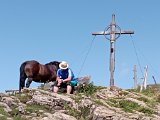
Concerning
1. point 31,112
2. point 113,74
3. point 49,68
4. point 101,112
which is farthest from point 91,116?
point 49,68

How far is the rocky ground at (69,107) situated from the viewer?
13.4m

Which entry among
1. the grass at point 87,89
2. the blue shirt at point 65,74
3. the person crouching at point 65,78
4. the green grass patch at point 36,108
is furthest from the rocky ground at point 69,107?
the blue shirt at point 65,74

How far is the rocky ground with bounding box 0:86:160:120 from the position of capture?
526 inches

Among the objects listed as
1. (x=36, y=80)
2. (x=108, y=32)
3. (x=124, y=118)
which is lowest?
(x=124, y=118)

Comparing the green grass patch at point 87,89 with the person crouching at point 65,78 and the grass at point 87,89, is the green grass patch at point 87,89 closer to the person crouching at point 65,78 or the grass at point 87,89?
the grass at point 87,89

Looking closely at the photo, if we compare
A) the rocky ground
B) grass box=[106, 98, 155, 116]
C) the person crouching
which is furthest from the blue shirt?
grass box=[106, 98, 155, 116]

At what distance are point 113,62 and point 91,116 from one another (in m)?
7.71

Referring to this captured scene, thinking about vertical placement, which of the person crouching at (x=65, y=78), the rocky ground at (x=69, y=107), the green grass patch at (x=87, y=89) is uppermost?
the person crouching at (x=65, y=78)

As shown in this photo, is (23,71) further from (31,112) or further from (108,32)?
(31,112)

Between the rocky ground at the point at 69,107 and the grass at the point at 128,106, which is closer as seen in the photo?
the rocky ground at the point at 69,107

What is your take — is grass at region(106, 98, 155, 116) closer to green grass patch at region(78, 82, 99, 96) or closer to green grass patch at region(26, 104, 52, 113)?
green grass patch at region(78, 82, 99, 96)

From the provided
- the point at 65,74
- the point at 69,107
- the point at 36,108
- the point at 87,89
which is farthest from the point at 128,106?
the point at 36,108

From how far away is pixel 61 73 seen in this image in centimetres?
1727

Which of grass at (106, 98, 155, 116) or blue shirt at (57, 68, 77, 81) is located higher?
blue shirt at (57, 68, 77, 81)
